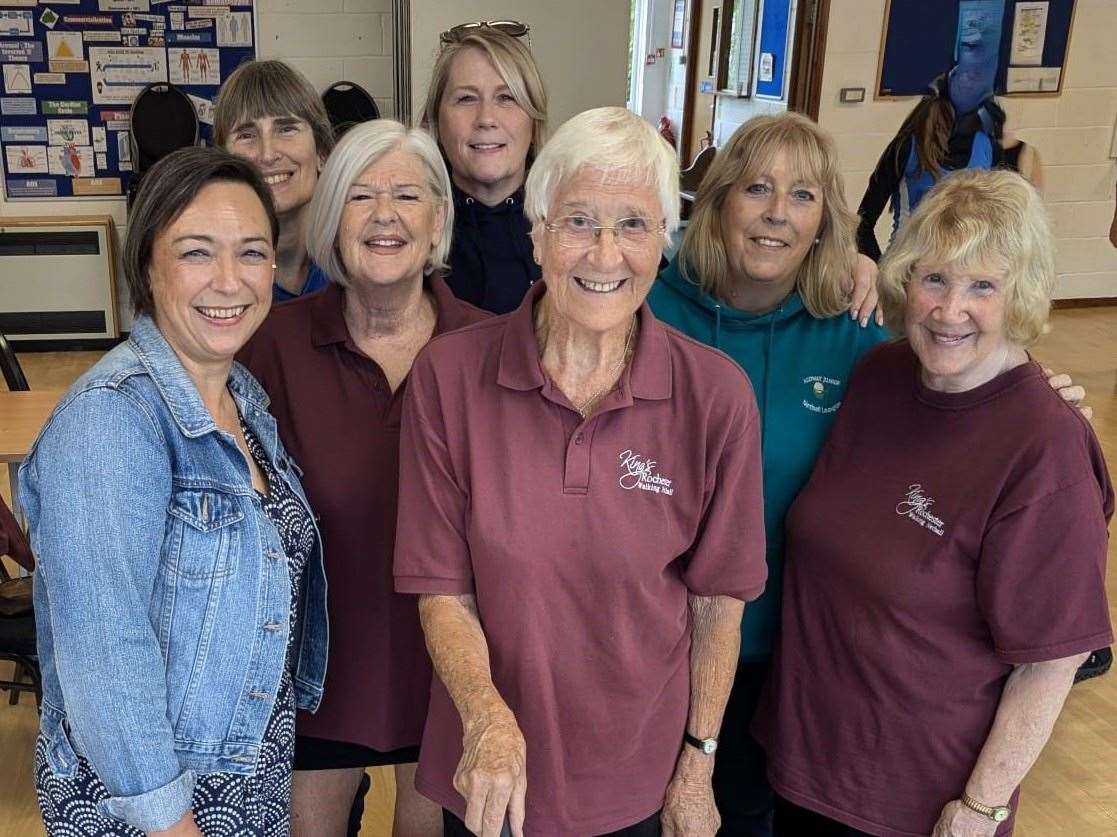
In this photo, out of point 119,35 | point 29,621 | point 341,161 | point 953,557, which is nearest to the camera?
point 953,557

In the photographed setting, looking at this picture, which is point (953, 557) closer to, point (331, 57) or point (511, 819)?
point (511, 819)

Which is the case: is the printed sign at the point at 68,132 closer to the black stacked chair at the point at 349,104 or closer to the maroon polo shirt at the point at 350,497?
the black stacked chair at the point at 349,104

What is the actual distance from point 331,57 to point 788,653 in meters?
5.64

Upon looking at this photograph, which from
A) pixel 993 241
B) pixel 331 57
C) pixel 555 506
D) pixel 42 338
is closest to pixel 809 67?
pixel 331 57

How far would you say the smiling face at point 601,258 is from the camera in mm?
1409

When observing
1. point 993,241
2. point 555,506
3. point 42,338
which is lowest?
point 42,338

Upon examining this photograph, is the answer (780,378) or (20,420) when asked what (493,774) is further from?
(20,420)

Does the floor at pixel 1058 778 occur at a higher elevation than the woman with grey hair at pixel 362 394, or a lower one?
lower

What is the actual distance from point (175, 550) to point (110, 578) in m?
0.11

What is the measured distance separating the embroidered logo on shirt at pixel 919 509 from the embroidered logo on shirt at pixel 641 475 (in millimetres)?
426

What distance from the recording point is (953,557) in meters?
1.52

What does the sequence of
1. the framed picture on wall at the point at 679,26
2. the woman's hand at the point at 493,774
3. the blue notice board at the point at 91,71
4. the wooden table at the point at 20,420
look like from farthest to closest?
the framed picture on wall at the point at 679,26 < the blue notice board at the point at 91,71 < the wooden table at the point at 20,420 < the woman's hand at the point at 493,774

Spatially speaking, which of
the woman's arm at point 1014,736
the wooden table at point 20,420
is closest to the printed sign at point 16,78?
the wooden table at point 20,420

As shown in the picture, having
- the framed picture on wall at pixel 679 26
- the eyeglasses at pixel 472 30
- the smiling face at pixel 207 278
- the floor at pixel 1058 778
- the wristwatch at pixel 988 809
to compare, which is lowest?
the floor at pixel 1058 778
